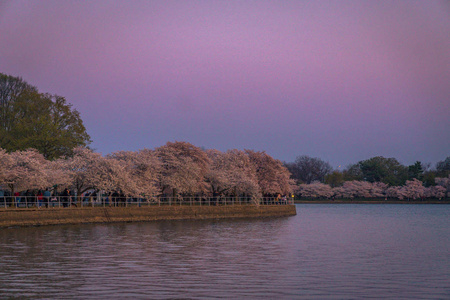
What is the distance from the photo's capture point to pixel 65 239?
33125 mm

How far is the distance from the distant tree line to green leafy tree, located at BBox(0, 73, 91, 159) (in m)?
A: 108

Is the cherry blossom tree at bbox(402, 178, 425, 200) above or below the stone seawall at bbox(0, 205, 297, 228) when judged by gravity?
above

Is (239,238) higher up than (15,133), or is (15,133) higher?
(15,133)

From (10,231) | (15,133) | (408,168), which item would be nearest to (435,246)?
(10,231)

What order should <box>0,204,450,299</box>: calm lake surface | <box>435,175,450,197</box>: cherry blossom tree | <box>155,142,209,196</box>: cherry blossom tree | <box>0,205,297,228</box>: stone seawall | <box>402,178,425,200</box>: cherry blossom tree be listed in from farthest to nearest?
<box>402,178,425,200</box>: cherry blossom tree → <box>435,175,450,197</box>: cherry blossom tree → <box>155,142,209,196</box>: cherry blossom tree → <box>0,205,297,228</box>: stone seawall → <box>0,204,450,299</box>: calm lake surface

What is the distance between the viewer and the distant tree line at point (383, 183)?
511 ft

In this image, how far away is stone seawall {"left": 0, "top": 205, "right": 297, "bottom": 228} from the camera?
140ft

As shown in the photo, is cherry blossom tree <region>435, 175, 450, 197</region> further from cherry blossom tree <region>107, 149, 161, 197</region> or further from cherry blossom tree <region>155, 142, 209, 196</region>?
cherry blossom tree <region>107, 149, 161, 197</region>

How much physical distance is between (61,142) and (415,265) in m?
51.6

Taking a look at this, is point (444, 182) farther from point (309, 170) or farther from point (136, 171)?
point (136, 171)

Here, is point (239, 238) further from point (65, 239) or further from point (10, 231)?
point (10, 231)

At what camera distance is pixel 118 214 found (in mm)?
51531

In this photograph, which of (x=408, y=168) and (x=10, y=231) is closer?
(x=10, y=231)

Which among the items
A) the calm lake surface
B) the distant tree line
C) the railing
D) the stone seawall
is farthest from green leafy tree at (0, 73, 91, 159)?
the distant tree line
